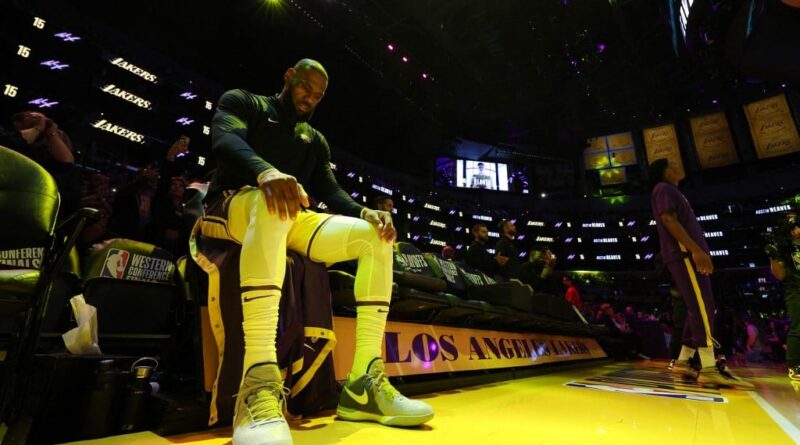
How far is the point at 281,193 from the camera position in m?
1.21

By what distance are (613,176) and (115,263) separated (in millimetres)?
22158

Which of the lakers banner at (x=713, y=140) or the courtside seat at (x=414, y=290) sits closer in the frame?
the courtside seat at (x=414, y=290)

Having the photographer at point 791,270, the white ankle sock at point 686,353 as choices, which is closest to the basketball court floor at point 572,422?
the white ankle sock at point 686,353

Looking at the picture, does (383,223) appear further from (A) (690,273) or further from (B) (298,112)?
(A) (690,273)

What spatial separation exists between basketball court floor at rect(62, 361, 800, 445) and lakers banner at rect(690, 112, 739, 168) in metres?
17.4

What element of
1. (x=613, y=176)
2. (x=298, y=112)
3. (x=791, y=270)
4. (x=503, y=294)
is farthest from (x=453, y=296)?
(x=613, y=176)

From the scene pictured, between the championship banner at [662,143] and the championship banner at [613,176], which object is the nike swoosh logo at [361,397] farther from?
the championship banner at [613,176]

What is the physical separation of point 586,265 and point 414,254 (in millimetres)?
24317

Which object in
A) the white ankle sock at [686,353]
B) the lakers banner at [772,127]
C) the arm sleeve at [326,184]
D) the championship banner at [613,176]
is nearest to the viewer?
the arm sleeve at [326,184]

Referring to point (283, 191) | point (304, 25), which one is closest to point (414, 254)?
point (283, 191)

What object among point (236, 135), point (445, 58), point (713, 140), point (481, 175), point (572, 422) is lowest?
point (572, 422)

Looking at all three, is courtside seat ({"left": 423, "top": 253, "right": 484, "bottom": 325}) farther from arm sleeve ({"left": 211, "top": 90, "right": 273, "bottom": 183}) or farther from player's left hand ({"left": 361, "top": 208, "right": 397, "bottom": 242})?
arm sleeve ({"left": 211, "top": 90, "right": 273, "bottom": 183})

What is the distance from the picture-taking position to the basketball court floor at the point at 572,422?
3.97 feet

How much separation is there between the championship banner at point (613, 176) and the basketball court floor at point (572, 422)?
64.1ft
